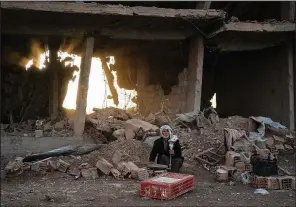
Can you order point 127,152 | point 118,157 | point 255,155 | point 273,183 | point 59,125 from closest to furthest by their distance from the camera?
point 273,183 < point 255,155 < point 118,157 < point 127,152 < point 59,125

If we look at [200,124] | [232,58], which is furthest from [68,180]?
[232,58]

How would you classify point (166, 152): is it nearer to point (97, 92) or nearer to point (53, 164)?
point (53, 164)

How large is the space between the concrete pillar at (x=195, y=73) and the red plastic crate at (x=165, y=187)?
16.3 feet

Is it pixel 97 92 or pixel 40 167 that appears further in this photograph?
pixel 97 92

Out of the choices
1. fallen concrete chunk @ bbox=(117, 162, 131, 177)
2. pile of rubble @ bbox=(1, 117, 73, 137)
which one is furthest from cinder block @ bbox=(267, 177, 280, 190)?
pile of rubble @ bbox=(1, 117, 73, 137)

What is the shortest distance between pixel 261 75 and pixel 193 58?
2932mm

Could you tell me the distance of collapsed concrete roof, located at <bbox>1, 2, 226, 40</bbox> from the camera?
30.6ft

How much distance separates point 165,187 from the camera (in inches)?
232

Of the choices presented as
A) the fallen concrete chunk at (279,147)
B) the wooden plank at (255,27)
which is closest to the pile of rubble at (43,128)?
the wooden plank at (255,27)

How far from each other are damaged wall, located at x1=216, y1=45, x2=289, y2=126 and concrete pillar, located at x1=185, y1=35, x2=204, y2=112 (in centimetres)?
273

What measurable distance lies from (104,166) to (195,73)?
460cm

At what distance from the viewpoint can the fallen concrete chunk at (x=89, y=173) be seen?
764 centimetres

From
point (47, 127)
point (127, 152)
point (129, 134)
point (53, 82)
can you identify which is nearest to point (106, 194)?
point (127, 152)

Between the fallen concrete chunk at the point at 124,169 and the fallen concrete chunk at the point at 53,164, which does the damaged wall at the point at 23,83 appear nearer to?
the fallen concrete chunk at the point at 53,164
